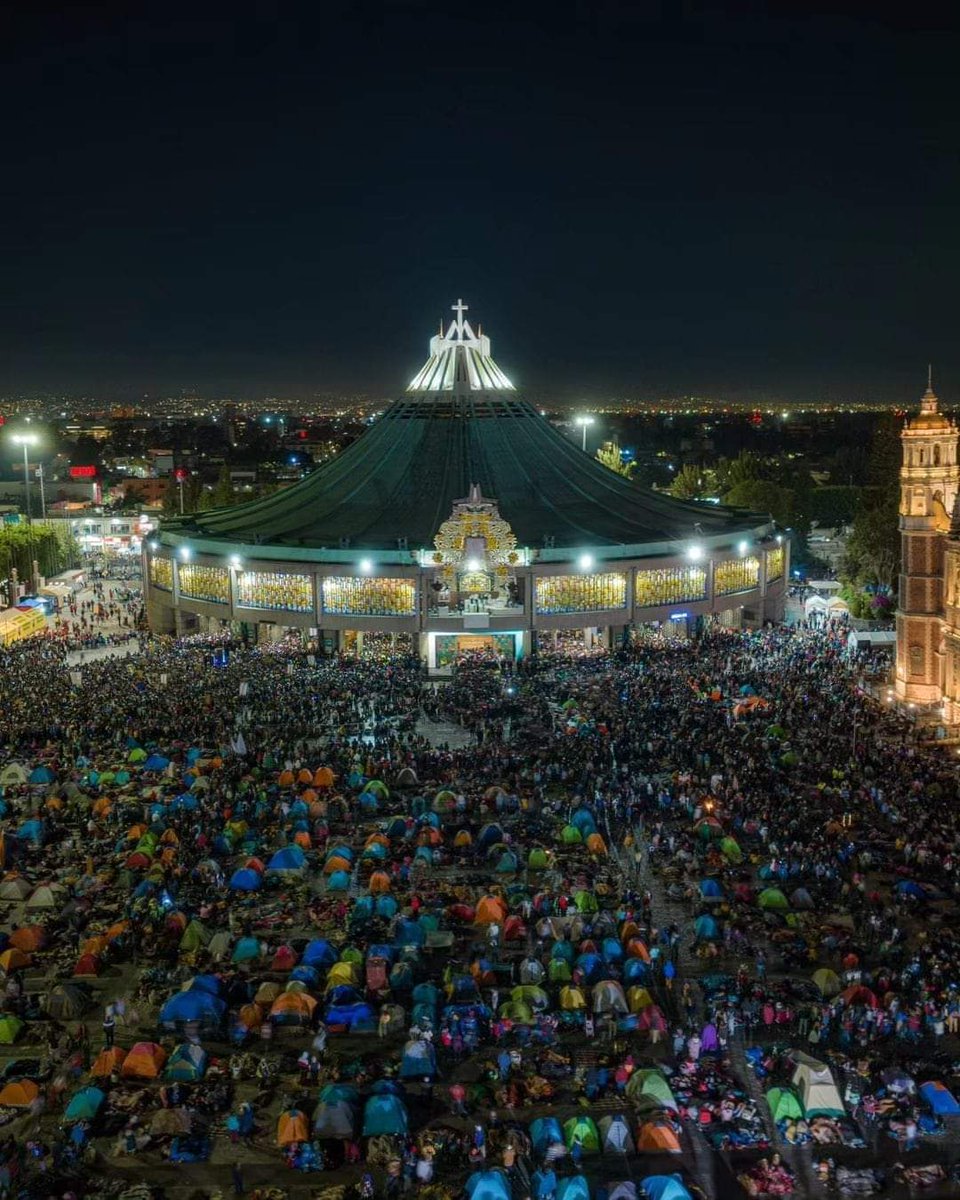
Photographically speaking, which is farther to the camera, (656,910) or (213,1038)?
(656,910)

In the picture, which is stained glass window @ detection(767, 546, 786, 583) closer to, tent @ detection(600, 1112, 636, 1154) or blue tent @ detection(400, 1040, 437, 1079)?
blue tent @ detection(400, 1040, 437, 1079)

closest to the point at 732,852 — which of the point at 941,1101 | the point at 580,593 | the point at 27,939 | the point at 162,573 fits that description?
the point at 941,1101

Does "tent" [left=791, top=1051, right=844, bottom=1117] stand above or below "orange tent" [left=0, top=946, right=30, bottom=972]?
below

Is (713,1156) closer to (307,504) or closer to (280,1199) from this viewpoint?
(280,1199)

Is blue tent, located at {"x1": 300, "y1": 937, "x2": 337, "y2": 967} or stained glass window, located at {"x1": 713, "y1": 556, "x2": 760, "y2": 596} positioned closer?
blue tent, located at {"x1": 300, "y1": 937, "x2": 337, "y2": 967}

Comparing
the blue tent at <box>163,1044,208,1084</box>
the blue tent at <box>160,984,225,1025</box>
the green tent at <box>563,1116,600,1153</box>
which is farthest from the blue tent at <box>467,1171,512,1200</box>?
the blue tent at <box>160,984,225,1025</box>

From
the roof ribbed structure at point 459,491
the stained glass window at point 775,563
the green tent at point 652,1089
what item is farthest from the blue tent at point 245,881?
the stained glass window at point 775,563

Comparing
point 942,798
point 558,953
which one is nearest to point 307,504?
point 942,798
